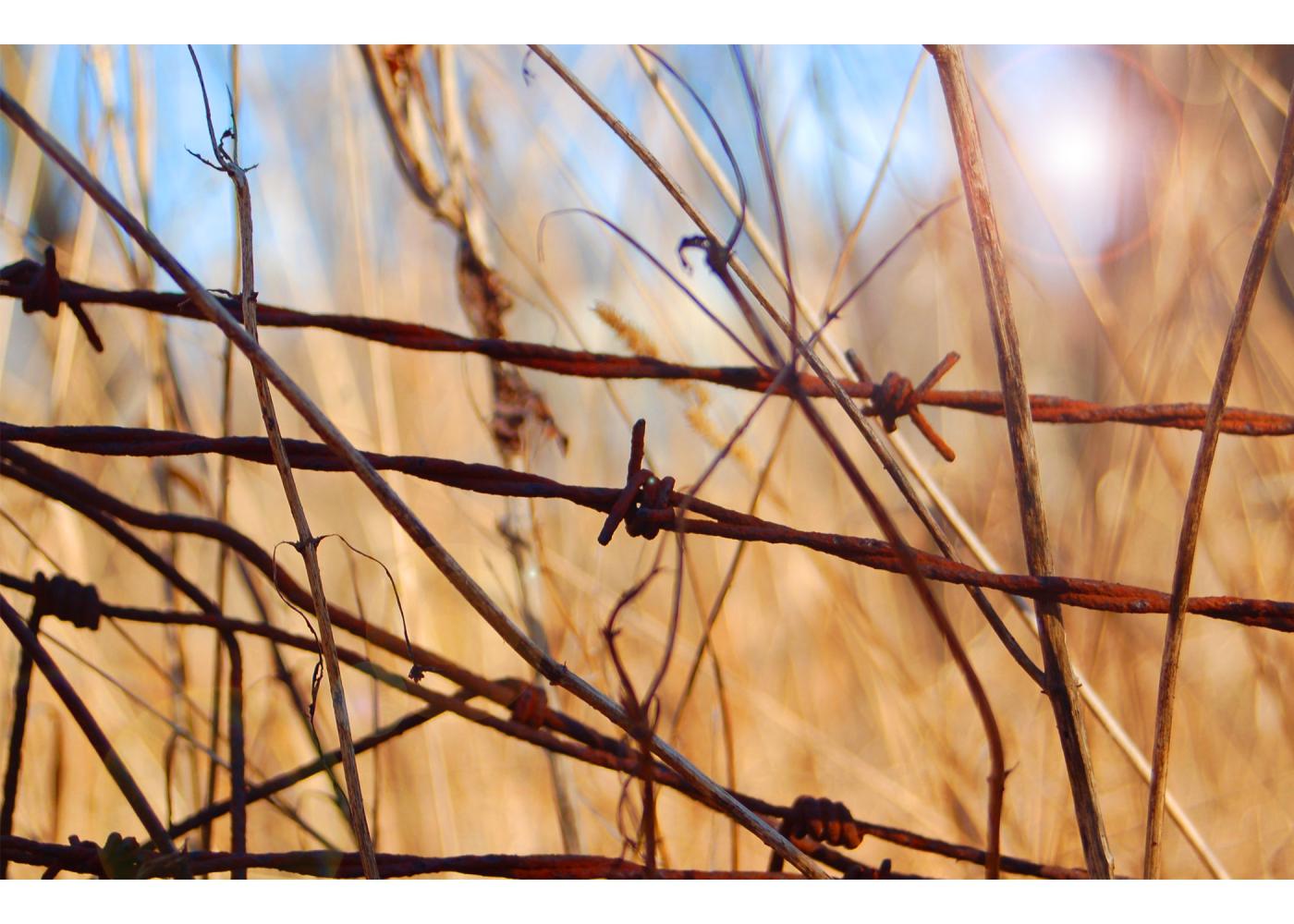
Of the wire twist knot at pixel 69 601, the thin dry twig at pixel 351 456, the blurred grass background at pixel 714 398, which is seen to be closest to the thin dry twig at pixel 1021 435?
the thin dry twig at pixel 351 456

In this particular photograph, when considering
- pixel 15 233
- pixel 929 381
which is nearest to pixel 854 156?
pixel 929 381

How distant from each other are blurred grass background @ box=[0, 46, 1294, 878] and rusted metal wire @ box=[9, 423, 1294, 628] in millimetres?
370

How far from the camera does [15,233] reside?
1105 millimetres

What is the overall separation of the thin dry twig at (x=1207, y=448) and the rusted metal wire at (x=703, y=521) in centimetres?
2

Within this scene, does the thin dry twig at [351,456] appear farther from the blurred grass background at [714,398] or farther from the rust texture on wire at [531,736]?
the blurred grass background at [714,398]

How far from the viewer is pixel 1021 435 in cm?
59

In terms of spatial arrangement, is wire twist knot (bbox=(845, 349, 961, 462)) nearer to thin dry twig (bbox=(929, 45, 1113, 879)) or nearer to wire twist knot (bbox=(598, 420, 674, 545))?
thin dry twig (bbox=(929, 45, 1113, 879))

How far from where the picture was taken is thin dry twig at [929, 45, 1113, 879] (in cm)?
57

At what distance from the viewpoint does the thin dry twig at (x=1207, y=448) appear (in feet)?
1.75

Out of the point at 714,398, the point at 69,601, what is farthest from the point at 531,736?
the point at 714,398

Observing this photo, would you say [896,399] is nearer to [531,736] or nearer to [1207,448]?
[1207,448]

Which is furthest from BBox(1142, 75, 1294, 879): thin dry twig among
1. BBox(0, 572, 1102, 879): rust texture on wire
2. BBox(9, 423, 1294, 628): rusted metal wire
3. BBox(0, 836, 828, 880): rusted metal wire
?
BBox(0, 836, 828, 880): rusted metal wire

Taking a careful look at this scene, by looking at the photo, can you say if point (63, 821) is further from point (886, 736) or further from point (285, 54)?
point (886, 736)

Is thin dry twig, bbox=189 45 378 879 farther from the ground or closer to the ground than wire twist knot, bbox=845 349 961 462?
closer to the ground
